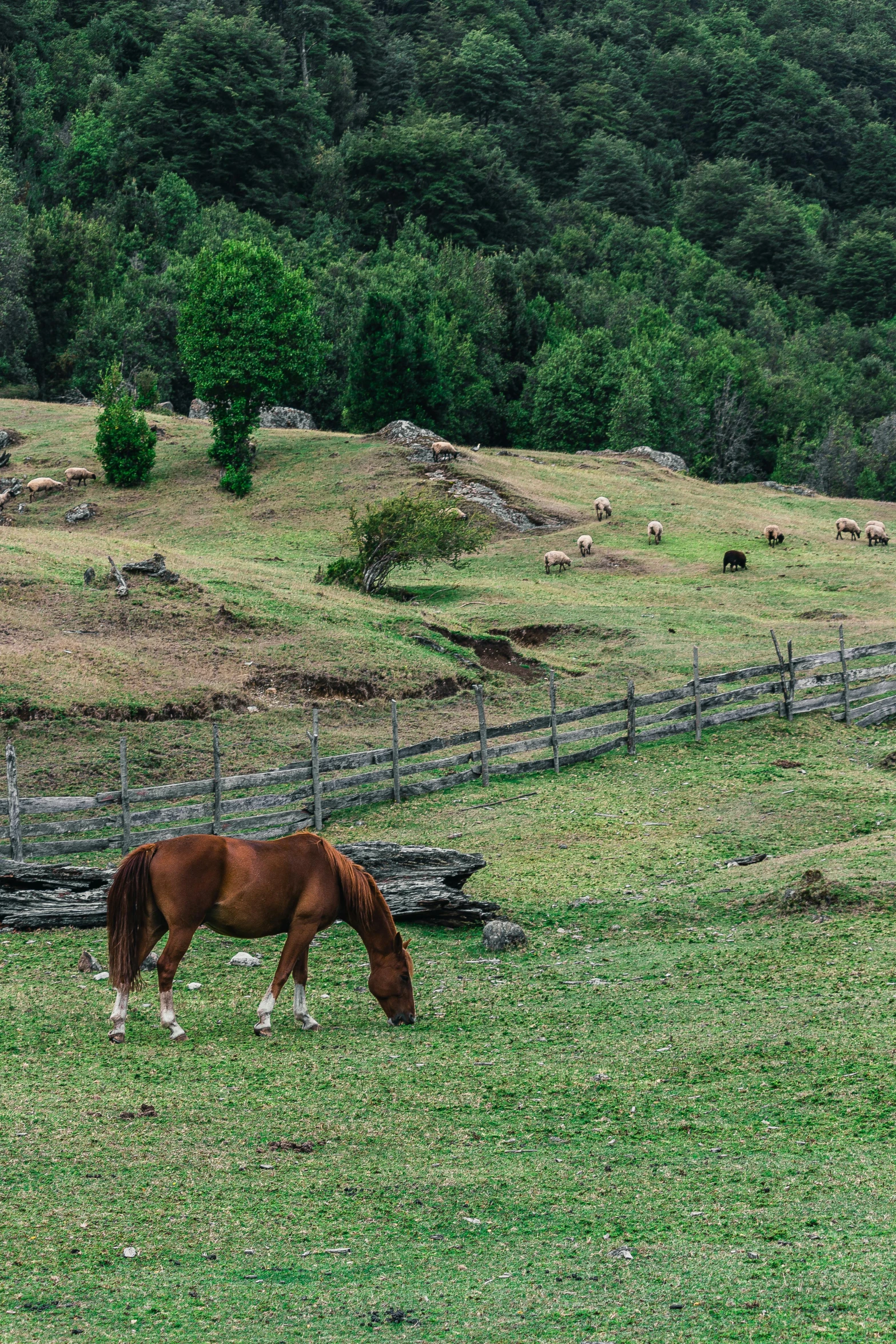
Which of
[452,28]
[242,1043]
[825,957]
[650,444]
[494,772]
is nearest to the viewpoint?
[242,1043]

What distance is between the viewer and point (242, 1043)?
40.6ft

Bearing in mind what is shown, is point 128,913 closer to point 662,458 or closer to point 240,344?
point 240,344

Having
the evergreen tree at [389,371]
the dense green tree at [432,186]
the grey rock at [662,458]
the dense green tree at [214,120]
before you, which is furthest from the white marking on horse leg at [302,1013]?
the dense green tree at [214,120]

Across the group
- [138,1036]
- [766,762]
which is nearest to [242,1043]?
[138,1036]

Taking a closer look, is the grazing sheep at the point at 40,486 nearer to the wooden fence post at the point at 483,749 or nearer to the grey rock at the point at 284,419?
the grey rock at the point at 284,419

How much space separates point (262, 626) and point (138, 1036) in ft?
72.8

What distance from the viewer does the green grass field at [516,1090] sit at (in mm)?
7664

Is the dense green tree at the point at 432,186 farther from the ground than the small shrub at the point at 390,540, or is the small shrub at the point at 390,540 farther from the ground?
the dense green tree at the point at 432,186

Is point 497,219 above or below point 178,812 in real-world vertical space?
above

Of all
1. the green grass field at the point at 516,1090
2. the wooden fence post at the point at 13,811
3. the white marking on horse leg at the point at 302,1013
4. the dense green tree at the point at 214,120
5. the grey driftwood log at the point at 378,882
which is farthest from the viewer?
the dense green tree at the point at 214,120

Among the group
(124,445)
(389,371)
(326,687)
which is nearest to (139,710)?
(326,687)

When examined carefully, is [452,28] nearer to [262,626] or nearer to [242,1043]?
[262,626]

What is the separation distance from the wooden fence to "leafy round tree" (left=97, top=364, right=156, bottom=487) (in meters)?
31.3

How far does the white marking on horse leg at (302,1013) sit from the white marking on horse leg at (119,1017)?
5.14 feet
